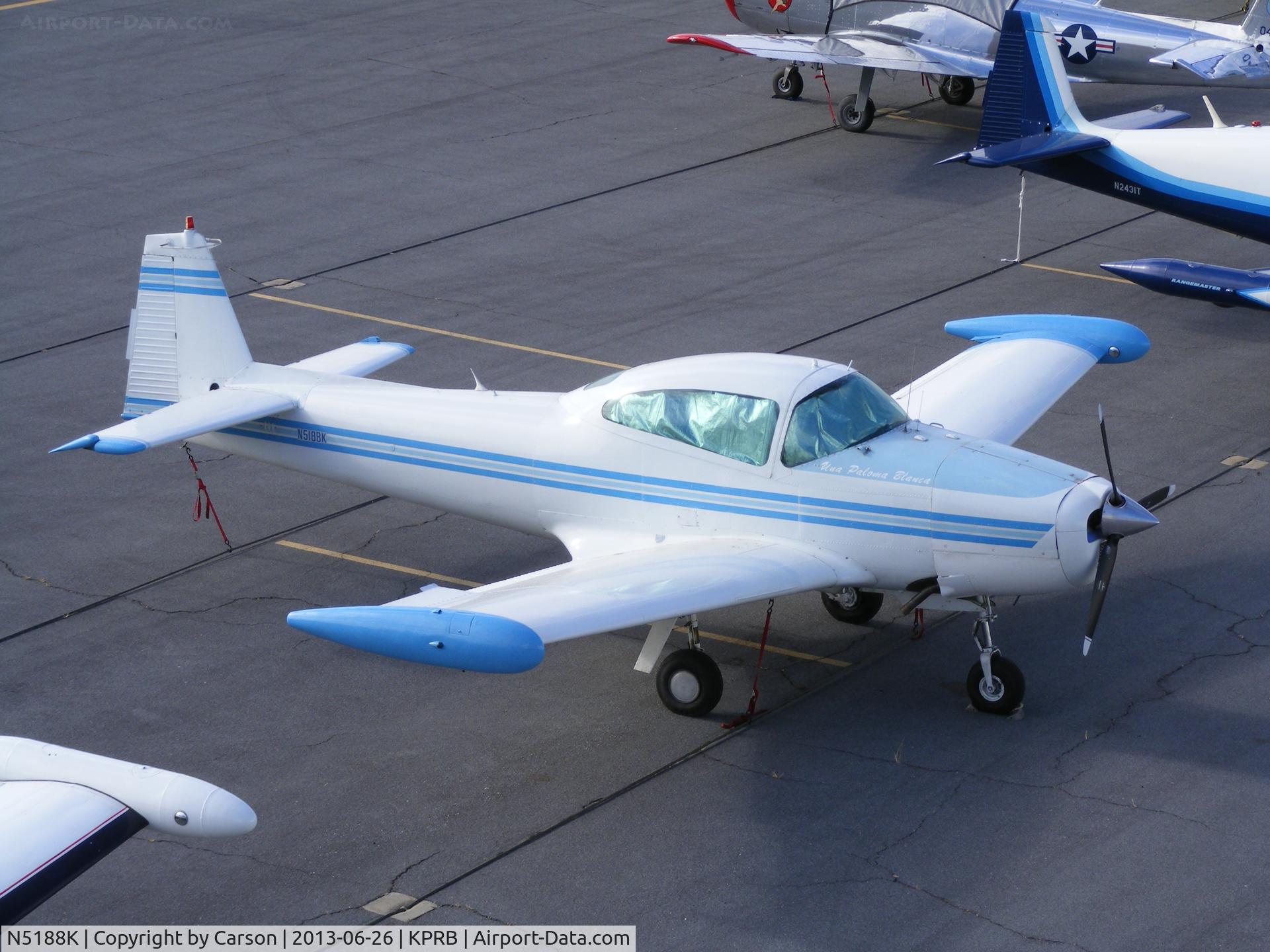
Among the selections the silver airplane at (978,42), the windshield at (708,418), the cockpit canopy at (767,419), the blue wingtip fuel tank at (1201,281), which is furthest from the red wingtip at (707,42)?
the cockpit canopy at (767,419)

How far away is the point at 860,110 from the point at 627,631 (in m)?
16.1

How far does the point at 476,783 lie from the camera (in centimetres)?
996

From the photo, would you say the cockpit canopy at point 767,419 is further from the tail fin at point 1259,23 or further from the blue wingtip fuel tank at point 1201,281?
the tail fin at point 1259,23

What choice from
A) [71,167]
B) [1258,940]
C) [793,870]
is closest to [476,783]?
[793,870]

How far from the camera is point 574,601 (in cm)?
952

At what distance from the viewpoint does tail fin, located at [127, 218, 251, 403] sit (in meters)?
12.9

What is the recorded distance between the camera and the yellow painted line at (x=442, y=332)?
55.9 ft

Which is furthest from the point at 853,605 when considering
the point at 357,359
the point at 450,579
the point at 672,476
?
the point at 357,359

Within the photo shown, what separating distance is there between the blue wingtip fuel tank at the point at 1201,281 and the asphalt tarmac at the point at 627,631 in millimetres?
535

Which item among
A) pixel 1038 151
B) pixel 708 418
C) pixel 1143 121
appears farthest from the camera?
pixel 1143 121

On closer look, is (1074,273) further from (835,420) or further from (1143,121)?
(835,420)

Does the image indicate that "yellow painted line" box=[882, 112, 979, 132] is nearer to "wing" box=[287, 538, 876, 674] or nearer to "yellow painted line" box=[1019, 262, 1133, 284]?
"yellow painted line" box=[1019, 262, 1133, 284]

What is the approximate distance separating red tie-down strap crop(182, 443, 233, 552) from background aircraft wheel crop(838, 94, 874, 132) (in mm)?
15117

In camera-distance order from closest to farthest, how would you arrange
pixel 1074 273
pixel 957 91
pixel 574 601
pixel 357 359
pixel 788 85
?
pixel 574 601 → pixel 357 359 → pixel 1074 273 → pixel 957 91 → pixel 788 85
